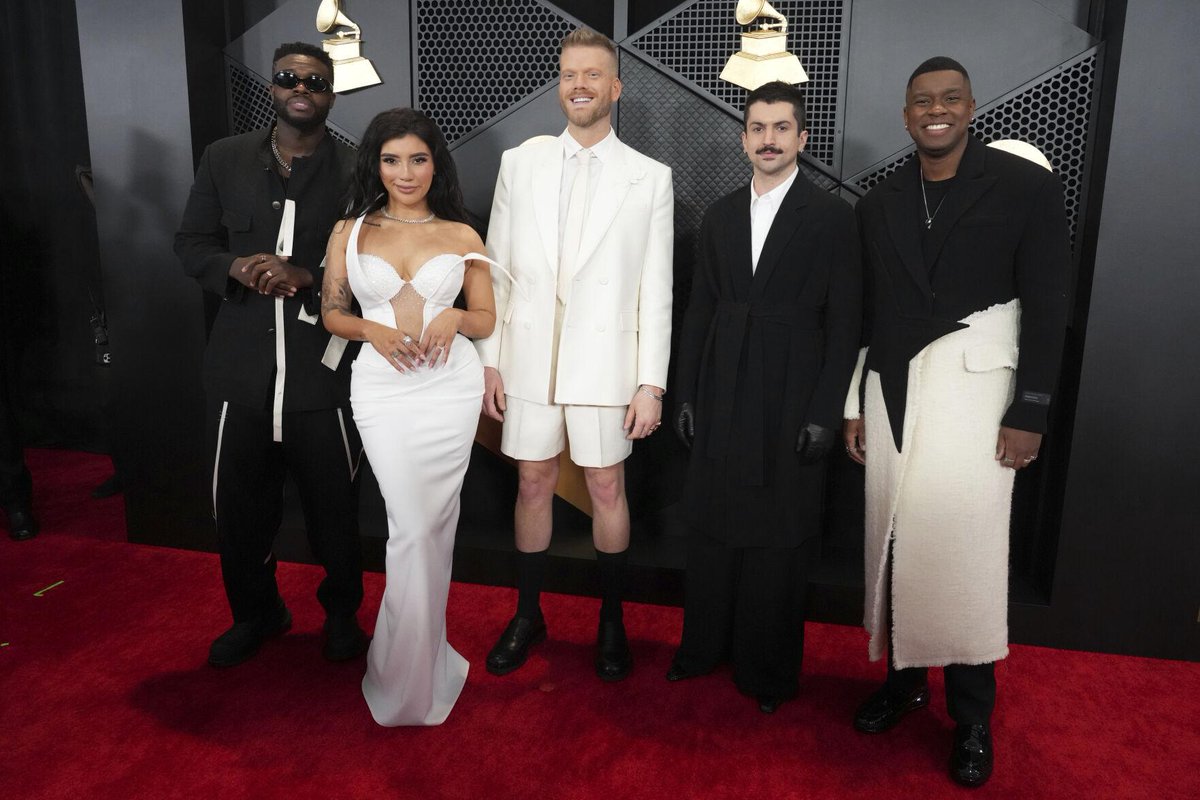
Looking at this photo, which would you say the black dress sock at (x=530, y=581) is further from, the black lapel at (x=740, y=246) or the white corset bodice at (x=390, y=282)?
the black lapel at (x=740, y=246)

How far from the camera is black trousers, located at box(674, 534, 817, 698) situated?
250 cm

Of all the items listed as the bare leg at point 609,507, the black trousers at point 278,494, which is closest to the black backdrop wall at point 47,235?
the black trousers at point 278,494

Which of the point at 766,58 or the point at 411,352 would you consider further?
the point at 766,58

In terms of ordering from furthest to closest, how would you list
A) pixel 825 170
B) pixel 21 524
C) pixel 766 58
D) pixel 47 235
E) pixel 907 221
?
pixel 47 235, pixel 21 524, pixel 825 170, pixel 766 58, pixel 907 221

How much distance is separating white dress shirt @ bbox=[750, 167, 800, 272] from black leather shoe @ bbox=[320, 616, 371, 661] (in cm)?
174

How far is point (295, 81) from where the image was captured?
7.85 ft

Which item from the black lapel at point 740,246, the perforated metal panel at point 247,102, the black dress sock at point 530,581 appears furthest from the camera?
the perforated metal panel at point 247,102

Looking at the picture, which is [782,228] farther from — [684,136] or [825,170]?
[684,136]

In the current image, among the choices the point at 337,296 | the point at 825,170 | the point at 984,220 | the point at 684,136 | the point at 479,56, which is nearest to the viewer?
the point at 984,220

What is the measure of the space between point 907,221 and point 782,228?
33 centimetres

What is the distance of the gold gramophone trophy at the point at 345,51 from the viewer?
3.12 m

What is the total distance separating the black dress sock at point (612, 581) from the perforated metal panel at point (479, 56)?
179 centimetres

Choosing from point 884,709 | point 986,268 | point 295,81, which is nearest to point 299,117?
point 295,81

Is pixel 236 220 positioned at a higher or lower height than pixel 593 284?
higher
